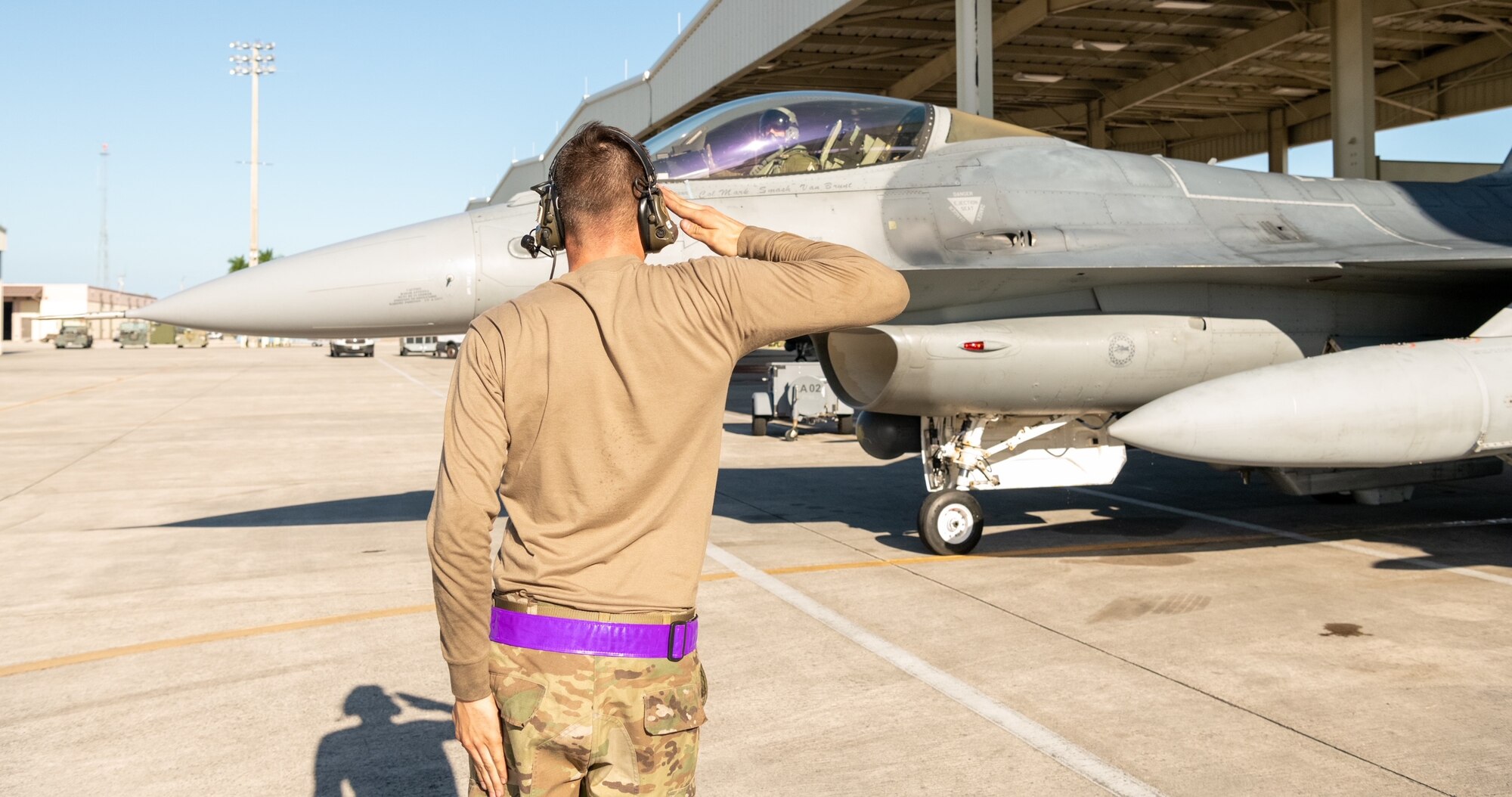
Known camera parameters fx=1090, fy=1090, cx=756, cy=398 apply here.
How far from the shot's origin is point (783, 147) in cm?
685

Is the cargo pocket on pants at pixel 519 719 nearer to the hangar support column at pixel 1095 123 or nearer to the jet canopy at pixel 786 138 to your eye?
the jet canopy at pixel 786 138

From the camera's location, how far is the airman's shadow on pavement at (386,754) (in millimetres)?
3678

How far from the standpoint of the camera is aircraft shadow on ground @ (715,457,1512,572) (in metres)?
7.58

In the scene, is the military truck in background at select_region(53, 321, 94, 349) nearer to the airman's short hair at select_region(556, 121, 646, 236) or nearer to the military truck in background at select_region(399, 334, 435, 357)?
the military truck in background at select_region(399, 334, 435, 357)

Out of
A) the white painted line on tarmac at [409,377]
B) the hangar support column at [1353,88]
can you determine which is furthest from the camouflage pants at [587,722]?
the white painted line on tarmac at [409,377]

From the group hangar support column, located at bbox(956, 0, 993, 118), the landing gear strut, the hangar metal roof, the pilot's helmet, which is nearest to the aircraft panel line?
the landing gear strut

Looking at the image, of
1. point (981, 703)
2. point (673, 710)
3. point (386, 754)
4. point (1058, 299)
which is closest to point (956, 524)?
point (1058, 299)

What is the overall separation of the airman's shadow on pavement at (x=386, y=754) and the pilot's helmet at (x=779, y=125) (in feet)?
13.1

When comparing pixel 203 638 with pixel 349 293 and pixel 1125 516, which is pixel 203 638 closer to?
pixel 349 293

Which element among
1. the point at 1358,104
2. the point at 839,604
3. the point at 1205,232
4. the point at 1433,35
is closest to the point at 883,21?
the point at 1358,104

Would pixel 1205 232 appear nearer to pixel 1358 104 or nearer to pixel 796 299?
pixel 796 299

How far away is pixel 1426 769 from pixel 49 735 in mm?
5077

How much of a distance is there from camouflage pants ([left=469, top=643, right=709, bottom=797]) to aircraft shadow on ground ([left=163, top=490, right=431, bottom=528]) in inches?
279

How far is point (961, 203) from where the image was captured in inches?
275
